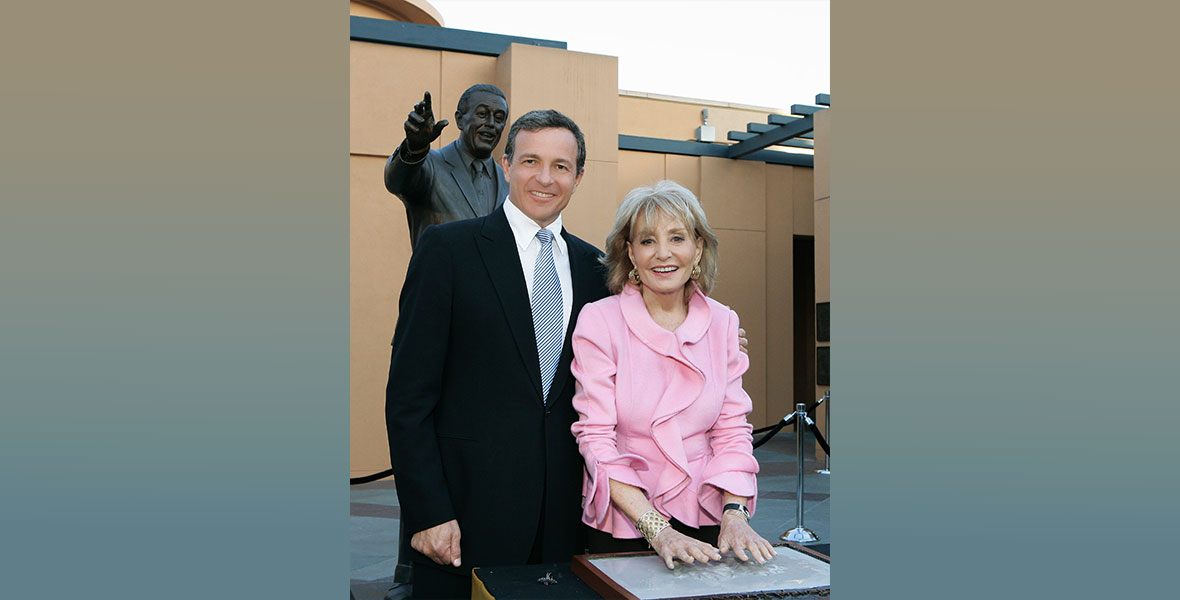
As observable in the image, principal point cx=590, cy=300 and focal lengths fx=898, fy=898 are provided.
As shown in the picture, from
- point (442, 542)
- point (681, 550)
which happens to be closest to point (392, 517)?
point (442, 542)

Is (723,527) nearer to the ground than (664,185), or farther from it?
nearer to the ground

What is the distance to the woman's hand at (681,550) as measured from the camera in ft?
5.88

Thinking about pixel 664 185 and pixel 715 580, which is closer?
pixel 715 580

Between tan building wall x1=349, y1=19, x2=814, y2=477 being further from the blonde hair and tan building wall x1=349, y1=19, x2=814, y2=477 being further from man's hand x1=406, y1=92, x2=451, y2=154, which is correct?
the blonde hair

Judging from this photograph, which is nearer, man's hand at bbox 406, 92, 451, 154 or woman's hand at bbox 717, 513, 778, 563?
woman's hand at bbox 717, 513, 778, 563

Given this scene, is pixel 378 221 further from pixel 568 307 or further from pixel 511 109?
pixel 568 307

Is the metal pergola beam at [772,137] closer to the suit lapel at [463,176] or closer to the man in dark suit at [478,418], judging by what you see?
the suit lapel at [463,176]

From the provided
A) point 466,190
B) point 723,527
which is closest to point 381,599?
point 466,190

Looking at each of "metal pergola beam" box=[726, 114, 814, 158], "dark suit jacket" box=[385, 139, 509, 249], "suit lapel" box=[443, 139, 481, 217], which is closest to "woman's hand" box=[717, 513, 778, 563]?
"dark suit jacket" box=[385, 139, 509, 249]

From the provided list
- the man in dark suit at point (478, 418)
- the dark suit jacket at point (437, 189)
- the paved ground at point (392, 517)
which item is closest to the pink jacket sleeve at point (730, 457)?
the man in dark suit at point (478, 418)

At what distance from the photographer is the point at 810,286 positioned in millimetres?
19516

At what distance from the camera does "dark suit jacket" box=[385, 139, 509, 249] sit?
4.06 meters
